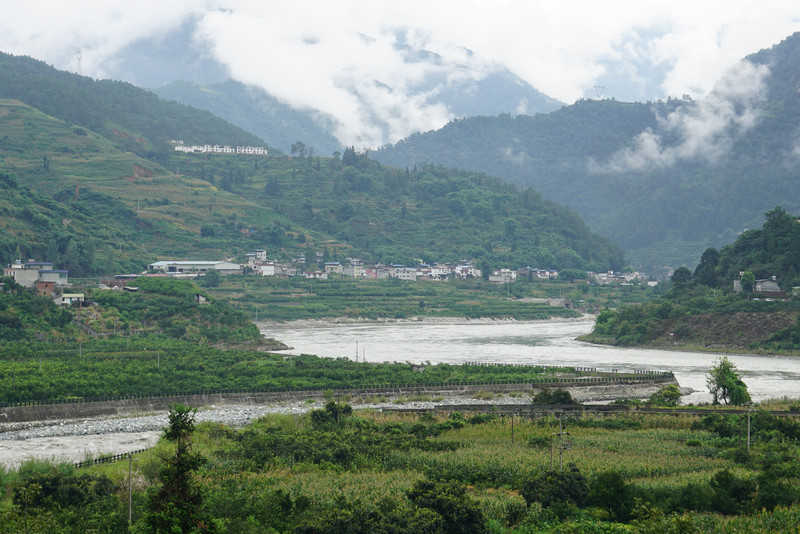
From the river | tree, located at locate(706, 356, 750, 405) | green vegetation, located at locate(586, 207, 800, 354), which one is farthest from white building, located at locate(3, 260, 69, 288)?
tree, located at locate(706, 356, 750, 405)

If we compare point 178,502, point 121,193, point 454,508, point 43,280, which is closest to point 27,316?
point 43,280

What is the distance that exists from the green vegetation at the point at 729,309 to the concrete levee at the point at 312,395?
1200 inches

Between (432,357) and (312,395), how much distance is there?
2518cm

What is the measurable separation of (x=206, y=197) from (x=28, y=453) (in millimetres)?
140365

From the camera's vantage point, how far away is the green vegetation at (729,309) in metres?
97.9

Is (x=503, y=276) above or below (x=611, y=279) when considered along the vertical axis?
above

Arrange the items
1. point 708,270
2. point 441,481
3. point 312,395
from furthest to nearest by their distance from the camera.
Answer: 1. point 708,270
2. point 312,395
3. point 441,481

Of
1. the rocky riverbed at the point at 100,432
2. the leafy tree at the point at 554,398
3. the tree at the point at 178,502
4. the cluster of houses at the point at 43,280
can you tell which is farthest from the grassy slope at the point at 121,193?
the tree at the point at 178,502

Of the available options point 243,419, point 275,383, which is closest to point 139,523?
point 243,419

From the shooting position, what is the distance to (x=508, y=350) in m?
95.7

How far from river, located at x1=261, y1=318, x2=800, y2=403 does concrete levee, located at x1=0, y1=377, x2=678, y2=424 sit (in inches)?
202

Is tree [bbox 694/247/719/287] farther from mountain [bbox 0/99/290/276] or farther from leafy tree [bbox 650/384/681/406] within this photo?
mountain [bbox 0/99/290/276]

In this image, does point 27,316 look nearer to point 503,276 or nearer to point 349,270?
point 349,270

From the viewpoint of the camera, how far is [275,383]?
214 feet
